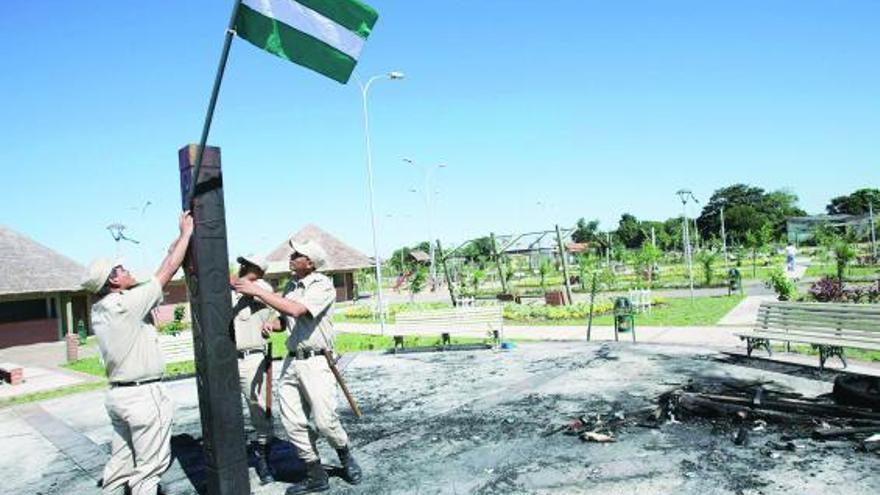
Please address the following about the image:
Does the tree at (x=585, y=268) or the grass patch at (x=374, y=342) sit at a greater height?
the tree at (x=585, y=268)

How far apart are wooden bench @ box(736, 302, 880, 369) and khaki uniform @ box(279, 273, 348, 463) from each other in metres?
6.96

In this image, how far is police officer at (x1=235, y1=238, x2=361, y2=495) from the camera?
5.04 metres

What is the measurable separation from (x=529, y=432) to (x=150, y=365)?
12.7 ft

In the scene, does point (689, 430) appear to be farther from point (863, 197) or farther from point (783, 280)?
point (863, 197)

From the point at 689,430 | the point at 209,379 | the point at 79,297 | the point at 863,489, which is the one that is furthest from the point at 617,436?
the point at 79,297

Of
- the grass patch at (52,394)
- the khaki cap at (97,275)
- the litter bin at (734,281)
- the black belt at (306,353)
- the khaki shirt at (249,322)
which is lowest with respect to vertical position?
the grass patch at (52,394)

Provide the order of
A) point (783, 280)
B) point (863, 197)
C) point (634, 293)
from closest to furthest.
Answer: point (783, 280), point (634, 293), point (863, 197)

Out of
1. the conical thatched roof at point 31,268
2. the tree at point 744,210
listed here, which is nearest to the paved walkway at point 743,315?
the conical thatched roof at point 31,268

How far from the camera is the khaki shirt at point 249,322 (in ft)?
19.4

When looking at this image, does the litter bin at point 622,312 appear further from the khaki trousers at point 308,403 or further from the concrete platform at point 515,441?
the khaki trousers at point 308,403

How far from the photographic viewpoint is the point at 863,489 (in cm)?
447

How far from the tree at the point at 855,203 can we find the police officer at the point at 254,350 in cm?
10902

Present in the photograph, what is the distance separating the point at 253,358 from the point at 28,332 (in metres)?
29.4

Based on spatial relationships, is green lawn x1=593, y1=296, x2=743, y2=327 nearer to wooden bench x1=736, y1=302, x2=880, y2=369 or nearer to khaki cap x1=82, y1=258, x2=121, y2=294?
wooden bench x1=736, y1=302, x2=880, y2=369
